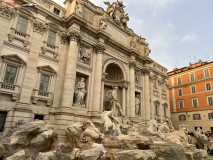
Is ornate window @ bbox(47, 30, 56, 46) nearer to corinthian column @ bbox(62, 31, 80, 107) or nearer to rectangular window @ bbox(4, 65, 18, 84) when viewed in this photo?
corinthian column @ bbox(62, 31, 80, 107)

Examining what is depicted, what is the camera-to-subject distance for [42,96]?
1290 cm

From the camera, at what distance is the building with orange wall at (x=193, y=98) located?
2751 cm

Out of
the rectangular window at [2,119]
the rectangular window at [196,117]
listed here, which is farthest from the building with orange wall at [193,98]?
the rectangular window at [2,119]

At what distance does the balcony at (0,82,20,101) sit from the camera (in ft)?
36.4

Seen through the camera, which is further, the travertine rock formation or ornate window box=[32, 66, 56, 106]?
ornate window box=[32, 66, 56, 106]

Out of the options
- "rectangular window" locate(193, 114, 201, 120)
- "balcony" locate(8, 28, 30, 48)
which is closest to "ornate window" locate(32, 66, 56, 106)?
"balcony" locate(8, 28, 30, 48)

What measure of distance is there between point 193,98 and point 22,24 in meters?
30.0

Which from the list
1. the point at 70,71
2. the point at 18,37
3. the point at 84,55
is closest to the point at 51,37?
the point at 18,37

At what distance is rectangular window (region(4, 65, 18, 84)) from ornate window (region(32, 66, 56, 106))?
174 cm

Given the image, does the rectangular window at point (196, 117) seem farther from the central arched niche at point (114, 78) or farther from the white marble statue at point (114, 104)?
the white marble statue at point (114, 104)

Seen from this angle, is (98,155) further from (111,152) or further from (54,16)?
(54,16)

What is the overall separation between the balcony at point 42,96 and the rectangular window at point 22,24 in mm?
5195

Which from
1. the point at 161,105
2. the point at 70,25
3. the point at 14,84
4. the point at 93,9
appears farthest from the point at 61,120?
the point at 161,105

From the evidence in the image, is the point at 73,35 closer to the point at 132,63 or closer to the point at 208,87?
the point at 132,63
